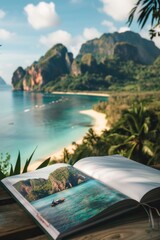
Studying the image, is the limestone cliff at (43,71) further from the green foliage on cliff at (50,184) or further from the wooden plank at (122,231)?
the wooden plank at (122,231)

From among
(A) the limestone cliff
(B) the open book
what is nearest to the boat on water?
(B) the open book

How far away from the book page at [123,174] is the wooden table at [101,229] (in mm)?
79

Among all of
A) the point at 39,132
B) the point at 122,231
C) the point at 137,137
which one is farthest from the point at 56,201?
the point at 39,132

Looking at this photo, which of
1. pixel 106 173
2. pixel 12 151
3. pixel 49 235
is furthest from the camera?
pixel 12 151

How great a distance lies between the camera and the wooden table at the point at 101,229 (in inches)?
38.1

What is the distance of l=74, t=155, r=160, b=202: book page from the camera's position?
1183mm

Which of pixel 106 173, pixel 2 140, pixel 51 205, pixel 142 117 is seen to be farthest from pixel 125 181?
pixel 2 140

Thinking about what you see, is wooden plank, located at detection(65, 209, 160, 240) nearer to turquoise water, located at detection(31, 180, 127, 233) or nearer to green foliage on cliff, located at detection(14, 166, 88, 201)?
turquoise water, located at detection(31, 180, 127, 233)

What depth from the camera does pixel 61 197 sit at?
117cm

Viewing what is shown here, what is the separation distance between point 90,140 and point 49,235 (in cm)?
2824

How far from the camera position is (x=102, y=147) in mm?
27547

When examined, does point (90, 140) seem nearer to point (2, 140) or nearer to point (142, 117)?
point (142, 117)

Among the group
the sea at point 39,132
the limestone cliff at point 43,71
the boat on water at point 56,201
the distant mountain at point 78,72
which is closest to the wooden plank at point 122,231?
the boat on water at point 56,201

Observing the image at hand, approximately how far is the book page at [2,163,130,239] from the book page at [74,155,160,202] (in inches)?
2.4
